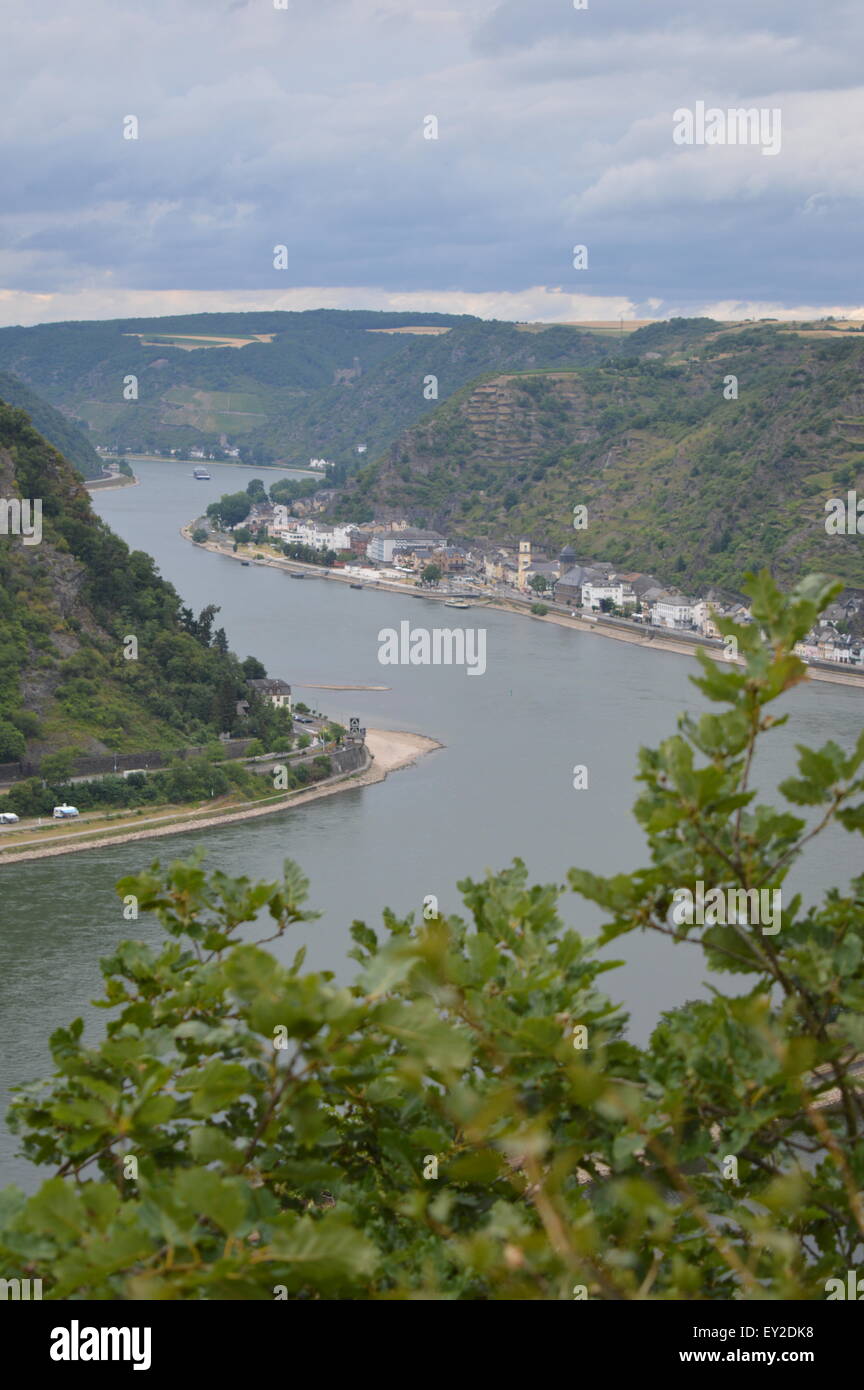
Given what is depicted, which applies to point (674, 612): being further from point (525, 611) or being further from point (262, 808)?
point (262, 808)

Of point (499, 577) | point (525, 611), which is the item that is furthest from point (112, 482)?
point (525, 611)

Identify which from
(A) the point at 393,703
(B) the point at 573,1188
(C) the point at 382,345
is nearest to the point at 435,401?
(C) the point at 382,345

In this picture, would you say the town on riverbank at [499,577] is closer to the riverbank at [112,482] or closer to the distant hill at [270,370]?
the riverbank at [112,482]

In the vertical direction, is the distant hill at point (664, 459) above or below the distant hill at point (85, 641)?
Result: above

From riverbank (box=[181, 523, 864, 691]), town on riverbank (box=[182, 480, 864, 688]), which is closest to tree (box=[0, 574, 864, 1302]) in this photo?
riverbank (box=[181, 523, 864, 691])

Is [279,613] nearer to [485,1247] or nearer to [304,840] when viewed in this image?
[304,840]

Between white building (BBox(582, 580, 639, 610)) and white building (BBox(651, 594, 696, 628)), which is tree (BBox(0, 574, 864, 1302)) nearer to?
white building (BBox(651, 594, 696, 628))

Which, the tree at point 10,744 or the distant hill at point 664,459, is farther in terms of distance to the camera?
the distant hill at point 664,459

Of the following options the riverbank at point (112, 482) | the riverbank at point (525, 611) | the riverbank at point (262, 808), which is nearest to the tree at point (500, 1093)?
the riverbank at point (262, 808)
